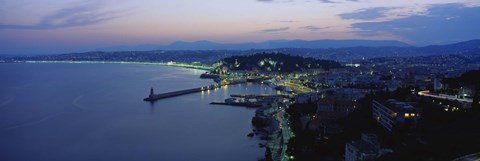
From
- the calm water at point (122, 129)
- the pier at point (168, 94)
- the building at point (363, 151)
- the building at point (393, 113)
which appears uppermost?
the building at point (393, 113)

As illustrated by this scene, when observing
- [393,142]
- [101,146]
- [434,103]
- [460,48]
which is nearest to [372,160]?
[393,142]

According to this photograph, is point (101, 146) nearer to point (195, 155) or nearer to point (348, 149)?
point (195, 155)

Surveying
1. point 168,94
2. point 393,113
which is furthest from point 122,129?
point 168,94

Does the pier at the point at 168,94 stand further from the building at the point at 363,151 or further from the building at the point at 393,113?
the building at the point at 363,151

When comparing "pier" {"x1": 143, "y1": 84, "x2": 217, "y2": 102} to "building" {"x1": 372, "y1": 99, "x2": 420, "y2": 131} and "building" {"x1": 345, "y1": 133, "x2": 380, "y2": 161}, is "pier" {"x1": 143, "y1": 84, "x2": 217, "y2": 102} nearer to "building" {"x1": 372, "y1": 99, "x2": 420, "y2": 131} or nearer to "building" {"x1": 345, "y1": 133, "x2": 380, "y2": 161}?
"building" {"x1": 372, "y1": 99, "x2": 420, "y2": 131}

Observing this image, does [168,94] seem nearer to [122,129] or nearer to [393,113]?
[122,129]

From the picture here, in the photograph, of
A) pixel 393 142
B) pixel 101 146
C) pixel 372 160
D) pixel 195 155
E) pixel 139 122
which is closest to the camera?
pixel 372 160

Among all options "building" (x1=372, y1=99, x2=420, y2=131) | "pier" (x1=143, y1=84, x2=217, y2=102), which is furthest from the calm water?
"building" (x1=372, y1=99, x2=420, y2=131)

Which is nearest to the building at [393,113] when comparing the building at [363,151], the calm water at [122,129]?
the building at [363,151]
